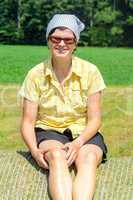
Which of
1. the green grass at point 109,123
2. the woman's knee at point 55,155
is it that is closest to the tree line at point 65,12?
the green grass at point 109,123

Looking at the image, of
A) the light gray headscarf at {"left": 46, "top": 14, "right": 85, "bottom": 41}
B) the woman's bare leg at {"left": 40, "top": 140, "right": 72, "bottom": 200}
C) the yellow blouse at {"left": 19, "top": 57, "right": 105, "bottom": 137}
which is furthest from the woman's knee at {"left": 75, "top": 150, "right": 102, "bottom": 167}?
the light gray headscarf at {"left": 46, "top": 14, "right": 85, "bottom": 41}

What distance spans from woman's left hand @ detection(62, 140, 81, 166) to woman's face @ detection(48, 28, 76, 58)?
2.00ft

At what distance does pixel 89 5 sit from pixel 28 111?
5971cm

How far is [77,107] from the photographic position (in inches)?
169

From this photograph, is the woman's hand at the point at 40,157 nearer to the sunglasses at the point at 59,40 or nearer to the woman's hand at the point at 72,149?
the woman's hand at the point at 72,149

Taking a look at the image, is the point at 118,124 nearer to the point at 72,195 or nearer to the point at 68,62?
the point at 68,62

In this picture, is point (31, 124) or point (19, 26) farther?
point (19, 26)

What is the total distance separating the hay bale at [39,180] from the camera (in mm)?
3869

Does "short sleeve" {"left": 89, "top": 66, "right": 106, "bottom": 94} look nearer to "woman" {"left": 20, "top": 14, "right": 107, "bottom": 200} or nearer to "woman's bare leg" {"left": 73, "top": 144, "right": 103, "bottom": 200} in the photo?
"woman" {"left": 20, "top": 14, "right": 107, "bottom": 200}

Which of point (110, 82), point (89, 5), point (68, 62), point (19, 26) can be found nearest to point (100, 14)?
point (89, 5)

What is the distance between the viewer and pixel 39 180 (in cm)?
398

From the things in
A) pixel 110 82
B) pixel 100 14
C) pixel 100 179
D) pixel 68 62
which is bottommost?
pixel 100 14

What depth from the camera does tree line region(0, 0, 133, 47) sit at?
2229 inches

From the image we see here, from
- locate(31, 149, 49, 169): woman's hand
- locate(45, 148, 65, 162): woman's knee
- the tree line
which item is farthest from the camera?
the tree line
